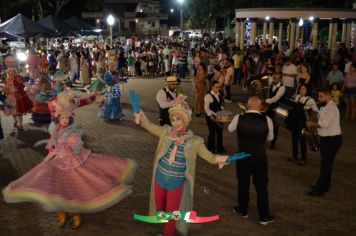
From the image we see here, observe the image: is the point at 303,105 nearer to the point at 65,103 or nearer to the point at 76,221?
the point at 65,103

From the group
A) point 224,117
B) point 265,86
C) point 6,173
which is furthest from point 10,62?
point 265,86

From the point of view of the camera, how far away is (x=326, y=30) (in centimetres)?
4025

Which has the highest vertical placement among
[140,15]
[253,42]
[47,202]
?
[140,15]

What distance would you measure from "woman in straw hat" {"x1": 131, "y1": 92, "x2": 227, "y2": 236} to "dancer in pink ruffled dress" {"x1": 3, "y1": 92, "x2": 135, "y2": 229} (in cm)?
69

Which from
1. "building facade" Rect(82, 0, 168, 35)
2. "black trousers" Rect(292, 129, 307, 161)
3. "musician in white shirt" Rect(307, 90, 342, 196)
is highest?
"building facade" Rect(82, 0, 168, 35)

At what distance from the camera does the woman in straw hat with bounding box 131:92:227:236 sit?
5078 mm

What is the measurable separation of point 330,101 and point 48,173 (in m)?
4.23

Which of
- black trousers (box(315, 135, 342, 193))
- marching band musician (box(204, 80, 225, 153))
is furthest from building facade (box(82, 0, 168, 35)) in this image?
black trousers (box(315, 135, 342, 193))

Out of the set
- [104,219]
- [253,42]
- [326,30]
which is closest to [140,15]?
[326,30]

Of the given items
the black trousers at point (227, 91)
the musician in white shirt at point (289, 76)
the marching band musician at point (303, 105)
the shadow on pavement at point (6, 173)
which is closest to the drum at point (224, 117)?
the marching band musician at point (303, 105)

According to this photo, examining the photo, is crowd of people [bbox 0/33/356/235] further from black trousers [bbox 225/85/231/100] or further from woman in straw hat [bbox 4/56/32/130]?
black trousers [bbox 225/85/231/100]

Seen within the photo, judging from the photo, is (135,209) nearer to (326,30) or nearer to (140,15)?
(326,30)

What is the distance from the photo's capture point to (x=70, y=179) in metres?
5.51

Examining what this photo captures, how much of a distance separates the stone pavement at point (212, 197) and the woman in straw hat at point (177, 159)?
904mm
